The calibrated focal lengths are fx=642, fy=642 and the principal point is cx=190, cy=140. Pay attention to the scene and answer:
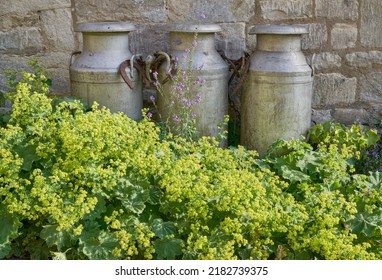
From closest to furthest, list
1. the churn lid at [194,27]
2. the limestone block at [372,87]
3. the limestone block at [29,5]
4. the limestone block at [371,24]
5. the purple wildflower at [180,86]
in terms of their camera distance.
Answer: the purple wildflower at [180,86] < the churn lid at [194,27] < the limestone block at [29,5] < the limestone block at [371,24] < the limestone block at [372,87]

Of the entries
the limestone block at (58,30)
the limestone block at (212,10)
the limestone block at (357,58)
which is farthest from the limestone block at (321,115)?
the limestone block at (58,30)

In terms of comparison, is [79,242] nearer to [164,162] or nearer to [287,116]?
[164,162]

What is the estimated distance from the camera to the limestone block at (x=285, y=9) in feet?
13.4

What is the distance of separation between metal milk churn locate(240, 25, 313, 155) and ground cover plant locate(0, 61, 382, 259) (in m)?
0.94

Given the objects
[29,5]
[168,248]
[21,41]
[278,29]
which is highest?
[29,5]

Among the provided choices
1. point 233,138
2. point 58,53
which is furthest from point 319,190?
point 58,53

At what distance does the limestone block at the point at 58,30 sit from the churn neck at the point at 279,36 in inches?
45.7

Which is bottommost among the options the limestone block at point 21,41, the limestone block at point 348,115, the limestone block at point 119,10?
the limestone block at point 348,115

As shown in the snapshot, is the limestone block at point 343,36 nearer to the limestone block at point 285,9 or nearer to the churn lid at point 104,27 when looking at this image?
the limestone block at point 285,9

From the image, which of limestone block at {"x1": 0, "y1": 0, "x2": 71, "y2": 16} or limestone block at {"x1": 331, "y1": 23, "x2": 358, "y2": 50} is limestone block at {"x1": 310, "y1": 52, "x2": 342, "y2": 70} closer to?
limestone block at {"x1": 331, "y1": 23, "x2": 358, "y2": 50}

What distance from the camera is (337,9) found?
4.12 metres

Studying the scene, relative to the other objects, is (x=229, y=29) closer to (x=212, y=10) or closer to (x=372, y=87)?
(x=212, y=10)

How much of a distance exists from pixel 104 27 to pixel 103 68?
239 mm

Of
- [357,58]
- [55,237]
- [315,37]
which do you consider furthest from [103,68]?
[357,58]
